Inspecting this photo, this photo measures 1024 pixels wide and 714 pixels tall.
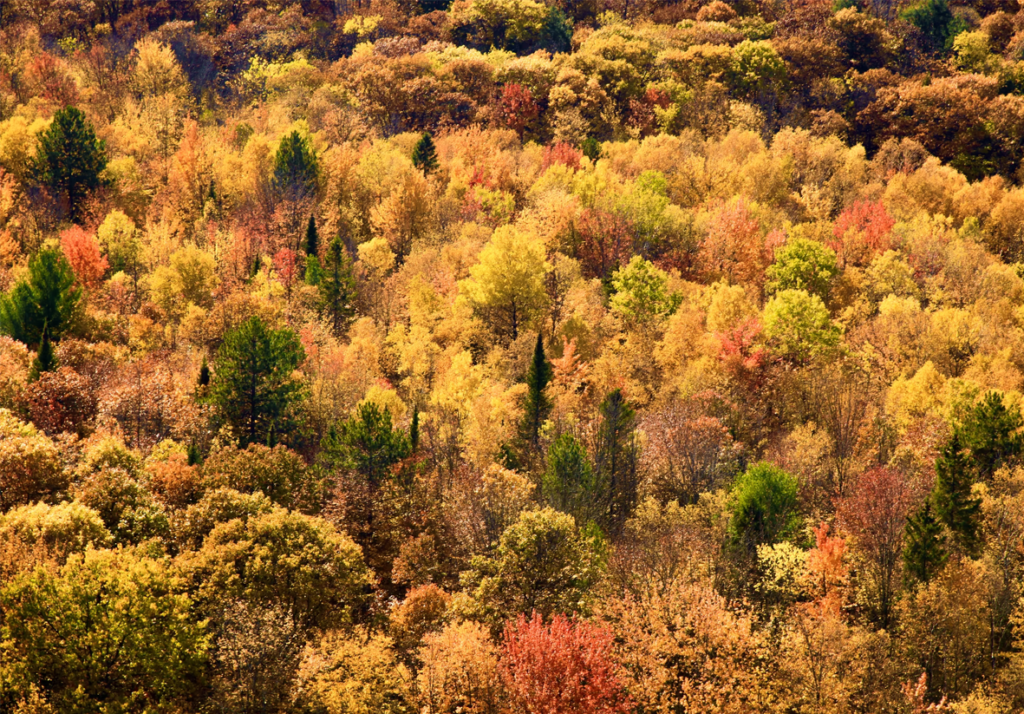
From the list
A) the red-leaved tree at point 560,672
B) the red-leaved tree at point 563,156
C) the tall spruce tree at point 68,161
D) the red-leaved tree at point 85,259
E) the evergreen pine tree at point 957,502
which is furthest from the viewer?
the red-leaved tree at point 563,156

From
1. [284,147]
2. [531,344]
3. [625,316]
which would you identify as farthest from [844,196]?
[284,147]

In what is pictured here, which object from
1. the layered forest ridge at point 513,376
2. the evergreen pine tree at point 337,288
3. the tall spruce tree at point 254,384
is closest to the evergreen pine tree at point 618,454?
the layered forest ridge at point 513,376

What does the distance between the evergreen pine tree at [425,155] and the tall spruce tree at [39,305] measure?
156 feet

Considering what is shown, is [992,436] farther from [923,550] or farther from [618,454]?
[618,454]

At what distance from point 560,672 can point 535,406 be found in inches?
1172

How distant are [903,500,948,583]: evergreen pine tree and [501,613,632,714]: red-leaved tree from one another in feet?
66.0

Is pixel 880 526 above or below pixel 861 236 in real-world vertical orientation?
below

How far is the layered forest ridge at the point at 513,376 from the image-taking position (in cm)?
4678

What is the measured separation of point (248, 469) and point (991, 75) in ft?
428

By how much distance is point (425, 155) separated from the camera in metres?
117

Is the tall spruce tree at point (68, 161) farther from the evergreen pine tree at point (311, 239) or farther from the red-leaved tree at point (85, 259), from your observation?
the evergreen pine tree at point (311, 239)

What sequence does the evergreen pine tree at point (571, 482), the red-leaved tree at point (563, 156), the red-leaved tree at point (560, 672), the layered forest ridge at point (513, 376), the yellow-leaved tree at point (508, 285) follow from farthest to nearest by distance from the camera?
the red-leaved tree at point (563, 156)
the yellow-leaved tree at point (508, 285)
the evergreen pine tree at point (571, 482)
the layered forest ridge at point (513, 376)
the red-leaved tree at point (560, 672)

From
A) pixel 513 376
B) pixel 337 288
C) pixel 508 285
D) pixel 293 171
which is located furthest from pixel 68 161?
pixel 513 376

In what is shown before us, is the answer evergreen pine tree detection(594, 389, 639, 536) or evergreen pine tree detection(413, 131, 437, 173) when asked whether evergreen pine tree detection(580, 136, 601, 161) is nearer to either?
evergreen pine tree detection(413, 131, 437, 173)
